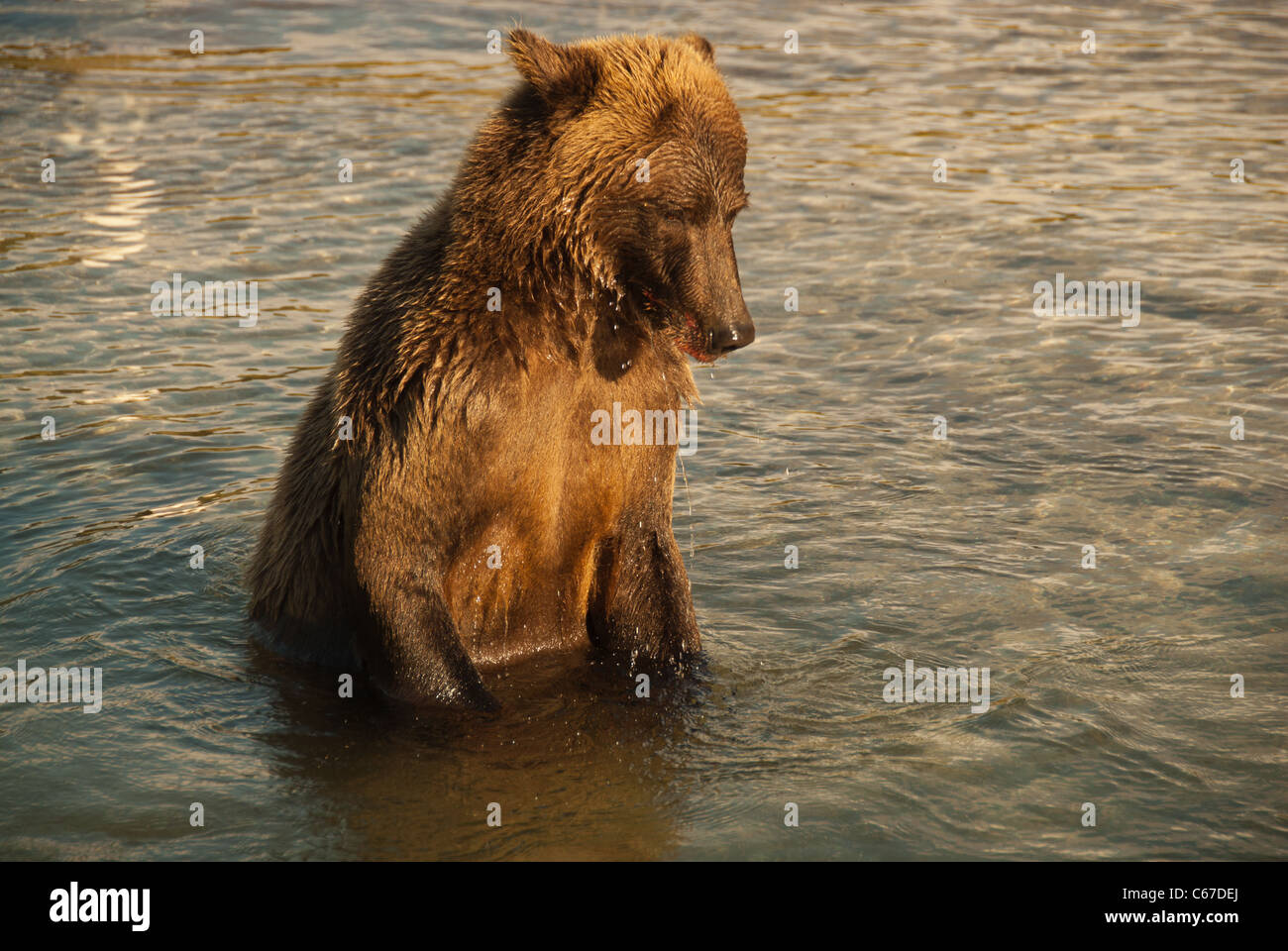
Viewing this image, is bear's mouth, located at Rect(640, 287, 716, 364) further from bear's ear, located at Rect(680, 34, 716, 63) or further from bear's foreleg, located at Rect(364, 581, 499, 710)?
bear's foreleg, located at Rect(364, 581, 499, 710)

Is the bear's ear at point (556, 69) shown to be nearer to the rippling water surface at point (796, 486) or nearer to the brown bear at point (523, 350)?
the brown bear at point (523, 350)

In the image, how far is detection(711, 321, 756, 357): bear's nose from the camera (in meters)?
5.79

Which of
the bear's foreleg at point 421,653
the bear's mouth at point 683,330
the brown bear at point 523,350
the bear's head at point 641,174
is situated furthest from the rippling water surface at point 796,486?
the bear's head at point 641,174

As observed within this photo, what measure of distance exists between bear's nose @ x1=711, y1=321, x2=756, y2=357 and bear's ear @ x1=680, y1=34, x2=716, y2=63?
1.21 meters

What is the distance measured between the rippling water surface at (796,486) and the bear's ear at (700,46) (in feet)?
8.58

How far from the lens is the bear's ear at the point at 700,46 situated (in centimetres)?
629

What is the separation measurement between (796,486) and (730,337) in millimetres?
3212

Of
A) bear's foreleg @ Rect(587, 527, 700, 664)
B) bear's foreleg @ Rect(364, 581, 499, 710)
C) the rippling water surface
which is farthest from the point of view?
bear's foreleg @ Rect(587, 527, 700, 664)

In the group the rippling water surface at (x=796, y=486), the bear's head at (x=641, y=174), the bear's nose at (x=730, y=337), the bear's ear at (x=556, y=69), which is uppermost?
the bear's ear at (x=556, y=69)

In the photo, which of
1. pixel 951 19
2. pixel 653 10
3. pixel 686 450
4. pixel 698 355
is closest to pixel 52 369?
pixel 686 450

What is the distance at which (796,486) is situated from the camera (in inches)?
351

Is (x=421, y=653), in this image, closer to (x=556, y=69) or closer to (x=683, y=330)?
(x=683, y=330)

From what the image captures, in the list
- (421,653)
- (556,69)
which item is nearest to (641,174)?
(556,69)

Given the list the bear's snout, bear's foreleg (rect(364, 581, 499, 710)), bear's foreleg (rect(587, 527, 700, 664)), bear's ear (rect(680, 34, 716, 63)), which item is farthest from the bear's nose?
bear's foreleg (rect(364, 581, 499, 710))
